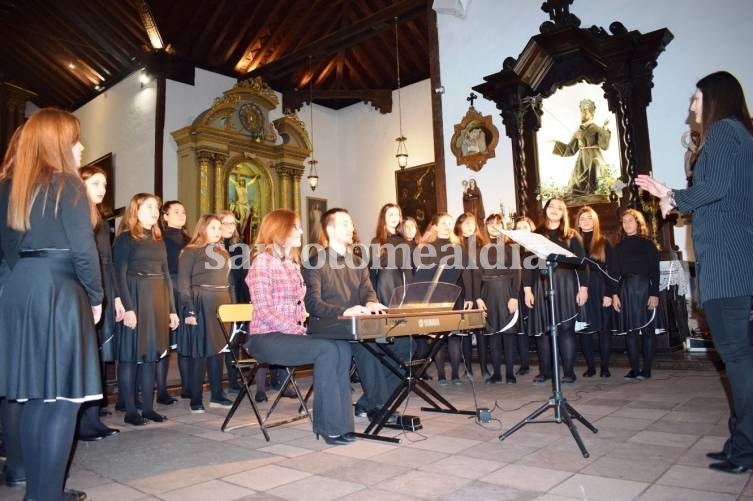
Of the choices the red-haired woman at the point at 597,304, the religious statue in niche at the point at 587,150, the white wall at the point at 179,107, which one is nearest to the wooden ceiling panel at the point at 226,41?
the white wall at the point at 179,107

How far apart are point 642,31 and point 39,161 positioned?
7641 millimetres

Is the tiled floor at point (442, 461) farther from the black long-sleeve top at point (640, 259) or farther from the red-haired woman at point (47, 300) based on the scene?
the black long-sleeve top at point (640, 259)

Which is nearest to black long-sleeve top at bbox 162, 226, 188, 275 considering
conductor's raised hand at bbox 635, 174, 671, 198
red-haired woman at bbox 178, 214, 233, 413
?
red-haired woman at bbox 178, 214, 233, 413

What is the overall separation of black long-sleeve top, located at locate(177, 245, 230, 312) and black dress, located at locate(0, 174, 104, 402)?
2302 millimetres

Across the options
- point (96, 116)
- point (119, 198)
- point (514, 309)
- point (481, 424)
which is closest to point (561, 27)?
point (514, 309)

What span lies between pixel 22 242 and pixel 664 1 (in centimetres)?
803

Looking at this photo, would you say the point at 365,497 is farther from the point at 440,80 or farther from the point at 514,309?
the point at 440,80

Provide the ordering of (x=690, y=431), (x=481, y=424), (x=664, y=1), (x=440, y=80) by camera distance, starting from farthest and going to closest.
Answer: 1. (x=440, y=80)
2. (x=664, y=1)
3. (x=481, y=424)
4. (x=690, y=431)

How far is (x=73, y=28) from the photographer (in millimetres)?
12953

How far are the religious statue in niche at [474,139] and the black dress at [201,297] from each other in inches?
205

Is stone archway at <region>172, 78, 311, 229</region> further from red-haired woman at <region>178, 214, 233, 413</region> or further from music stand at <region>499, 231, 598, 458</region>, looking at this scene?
music stand at <region>499, 231, 598, 458</region>

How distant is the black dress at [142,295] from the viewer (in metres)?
4.19

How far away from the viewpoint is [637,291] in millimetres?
5473

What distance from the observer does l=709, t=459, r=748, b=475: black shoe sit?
2453 millimetres
